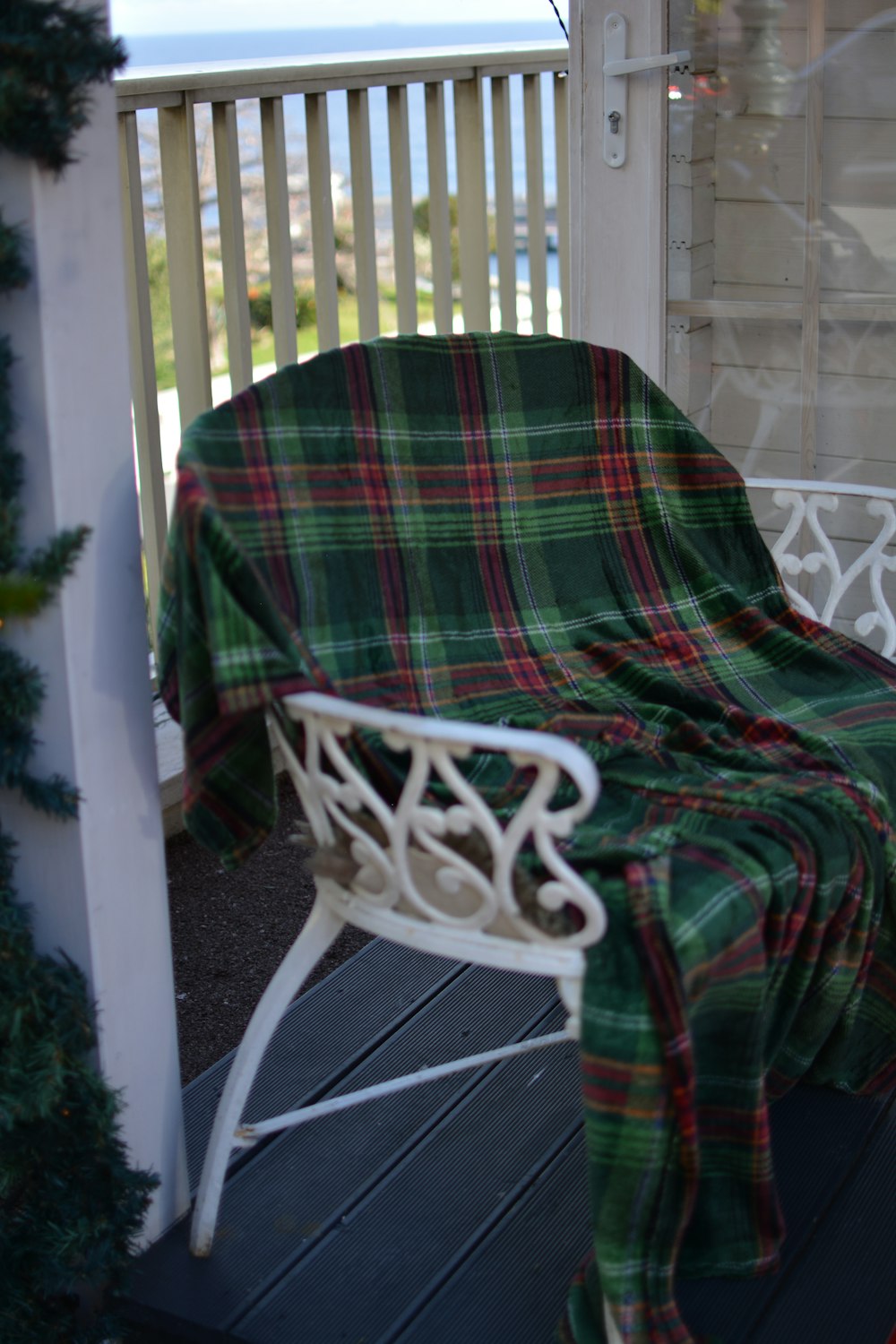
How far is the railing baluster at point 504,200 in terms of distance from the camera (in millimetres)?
3514

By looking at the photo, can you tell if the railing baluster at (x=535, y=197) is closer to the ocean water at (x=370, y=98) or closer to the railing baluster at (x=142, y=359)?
the ocean water at (x=370, y=98)

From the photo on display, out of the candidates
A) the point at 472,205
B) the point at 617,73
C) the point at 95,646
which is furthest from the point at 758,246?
the point at 95,646

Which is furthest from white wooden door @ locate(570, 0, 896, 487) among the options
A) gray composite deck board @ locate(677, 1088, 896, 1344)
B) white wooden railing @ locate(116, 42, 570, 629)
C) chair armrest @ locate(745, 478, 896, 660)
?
gray composite deck board @ locate(677, 1088, 896, 1344)

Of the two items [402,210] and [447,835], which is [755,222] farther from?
[447,835]

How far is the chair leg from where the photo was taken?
1.49 meters

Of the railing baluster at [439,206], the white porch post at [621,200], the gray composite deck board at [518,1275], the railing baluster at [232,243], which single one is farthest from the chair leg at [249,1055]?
the railing baluster at [439,206]

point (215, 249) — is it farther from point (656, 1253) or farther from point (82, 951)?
point (656, 1253)

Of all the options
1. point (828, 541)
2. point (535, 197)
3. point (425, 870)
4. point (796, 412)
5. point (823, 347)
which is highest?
point (535, 197)

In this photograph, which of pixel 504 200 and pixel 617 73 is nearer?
pixel 617 73

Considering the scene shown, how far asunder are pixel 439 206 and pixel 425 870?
2375mm

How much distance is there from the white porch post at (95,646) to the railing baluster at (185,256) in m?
1.35

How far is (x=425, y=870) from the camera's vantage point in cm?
145

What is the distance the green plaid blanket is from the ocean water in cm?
99

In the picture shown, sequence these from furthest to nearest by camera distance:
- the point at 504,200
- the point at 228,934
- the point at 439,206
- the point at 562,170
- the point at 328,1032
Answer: the point at 562,170, the point at 504,200, the point at 439,206, the point at 228,934, the point at 328,1032
